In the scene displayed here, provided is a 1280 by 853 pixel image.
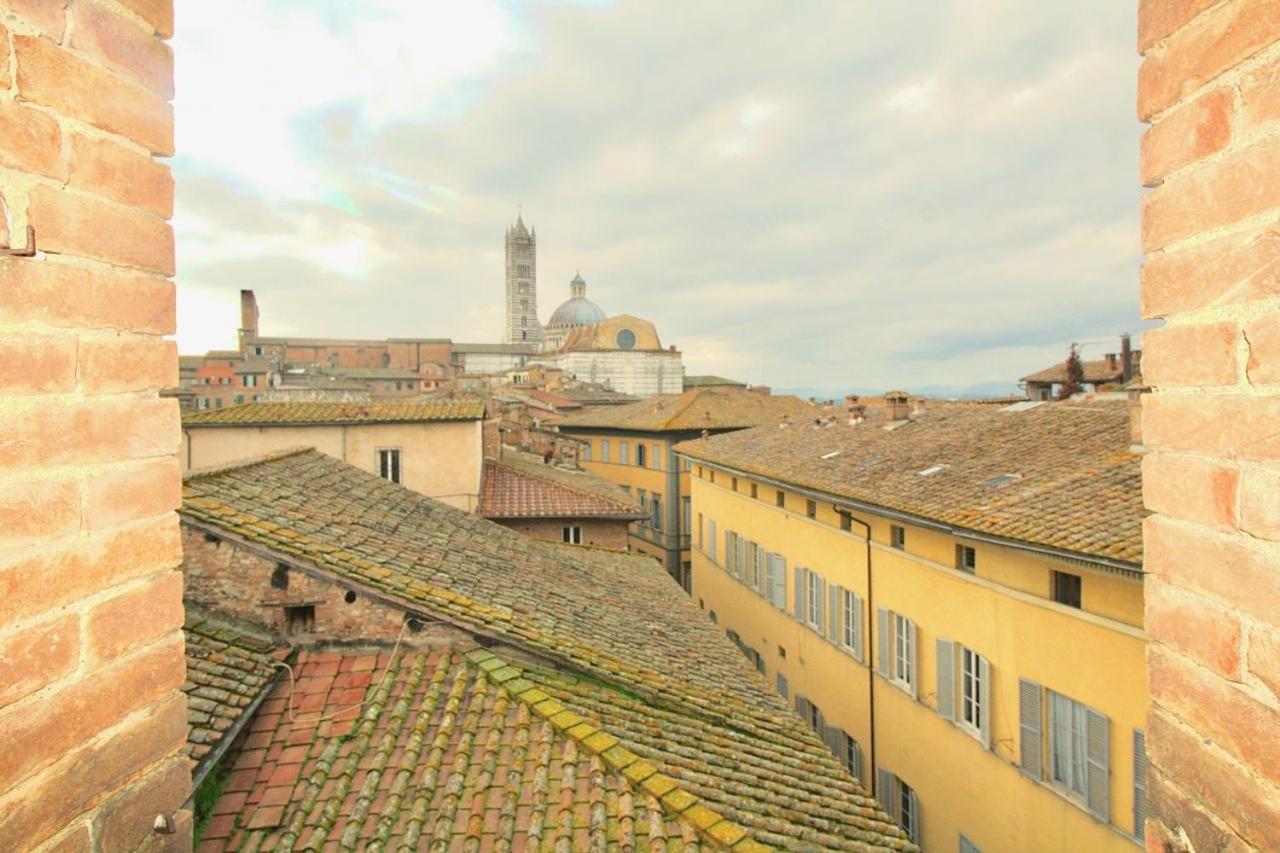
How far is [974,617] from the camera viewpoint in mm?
9992

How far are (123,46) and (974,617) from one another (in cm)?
1070

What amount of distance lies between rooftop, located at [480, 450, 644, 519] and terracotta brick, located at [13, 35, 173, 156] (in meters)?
15.5

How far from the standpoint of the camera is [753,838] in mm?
4805

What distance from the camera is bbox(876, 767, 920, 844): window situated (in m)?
11.3

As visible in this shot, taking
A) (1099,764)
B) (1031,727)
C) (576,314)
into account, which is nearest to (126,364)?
(1099,764)

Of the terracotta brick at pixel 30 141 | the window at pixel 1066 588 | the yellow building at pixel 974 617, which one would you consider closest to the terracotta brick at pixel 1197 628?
the terracotta brick at pixel 30 141

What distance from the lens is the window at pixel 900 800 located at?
11281 millimetres

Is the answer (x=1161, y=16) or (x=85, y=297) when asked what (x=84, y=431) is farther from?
(x=1161, y=16)

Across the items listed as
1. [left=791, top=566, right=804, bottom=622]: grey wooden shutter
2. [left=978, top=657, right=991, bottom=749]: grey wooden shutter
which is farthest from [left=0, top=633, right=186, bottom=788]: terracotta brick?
[left=791, top=566, right=804, bottom=622]: grey wooden shutter

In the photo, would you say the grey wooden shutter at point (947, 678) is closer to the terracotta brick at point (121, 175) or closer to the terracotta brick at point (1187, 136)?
the terracotta brick at point (1187, 136)

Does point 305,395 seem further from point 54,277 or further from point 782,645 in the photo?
point 54,277

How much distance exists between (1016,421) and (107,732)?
14296mm

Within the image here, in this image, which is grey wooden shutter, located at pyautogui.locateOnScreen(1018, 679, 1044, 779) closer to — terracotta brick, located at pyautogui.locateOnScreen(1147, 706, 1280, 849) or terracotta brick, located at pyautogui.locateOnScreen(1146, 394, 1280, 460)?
terracotta brick, located at pyautogui.locateOnScreen(1147, 706, 1280, 849)

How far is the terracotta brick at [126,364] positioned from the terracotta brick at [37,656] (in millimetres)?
565
